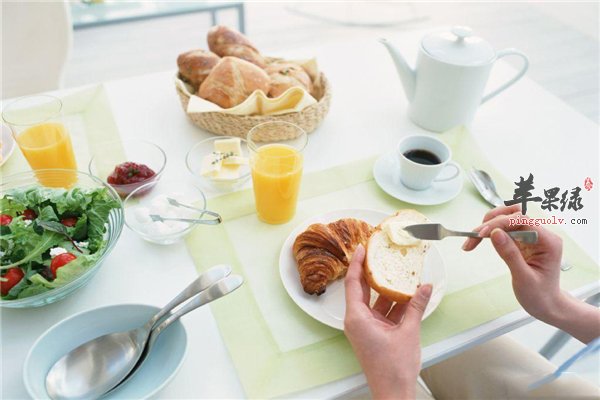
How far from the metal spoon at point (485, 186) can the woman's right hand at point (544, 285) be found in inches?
7.9

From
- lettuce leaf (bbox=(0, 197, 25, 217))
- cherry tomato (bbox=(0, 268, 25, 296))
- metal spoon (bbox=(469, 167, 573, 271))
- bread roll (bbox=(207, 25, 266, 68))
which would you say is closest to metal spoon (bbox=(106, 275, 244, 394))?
cherry tomato (bbox=(0, 268, 25, 296))

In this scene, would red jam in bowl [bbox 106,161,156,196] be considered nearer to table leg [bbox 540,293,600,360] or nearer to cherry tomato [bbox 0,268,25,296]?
cherry tomato [bbox 0,268,25,296]

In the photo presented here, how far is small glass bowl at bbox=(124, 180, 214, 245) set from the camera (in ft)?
2.86

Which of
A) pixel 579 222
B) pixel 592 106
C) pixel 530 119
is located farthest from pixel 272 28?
pixel 579 222

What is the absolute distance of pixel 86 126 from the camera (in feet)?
3.79

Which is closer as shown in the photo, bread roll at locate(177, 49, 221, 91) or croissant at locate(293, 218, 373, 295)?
croissant at locate(293, 218, 373, 295)

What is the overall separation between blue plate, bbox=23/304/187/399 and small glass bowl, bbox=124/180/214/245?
7.3 inches

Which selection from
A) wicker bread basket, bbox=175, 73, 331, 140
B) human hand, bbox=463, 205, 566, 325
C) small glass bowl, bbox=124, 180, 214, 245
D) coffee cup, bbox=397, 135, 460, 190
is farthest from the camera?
wicker bread basket, bbox=175, 73, 331, 140

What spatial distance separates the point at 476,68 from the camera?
107cm

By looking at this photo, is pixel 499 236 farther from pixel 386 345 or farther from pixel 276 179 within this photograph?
pixel 276 179

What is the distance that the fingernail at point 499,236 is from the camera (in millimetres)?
734

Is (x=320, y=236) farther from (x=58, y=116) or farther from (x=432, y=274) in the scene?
(x=58, y=116)

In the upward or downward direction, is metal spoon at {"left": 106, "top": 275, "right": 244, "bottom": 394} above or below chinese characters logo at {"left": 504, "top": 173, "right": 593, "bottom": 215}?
above

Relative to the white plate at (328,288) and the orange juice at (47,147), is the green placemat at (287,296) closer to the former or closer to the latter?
the white plate at (328,288)
